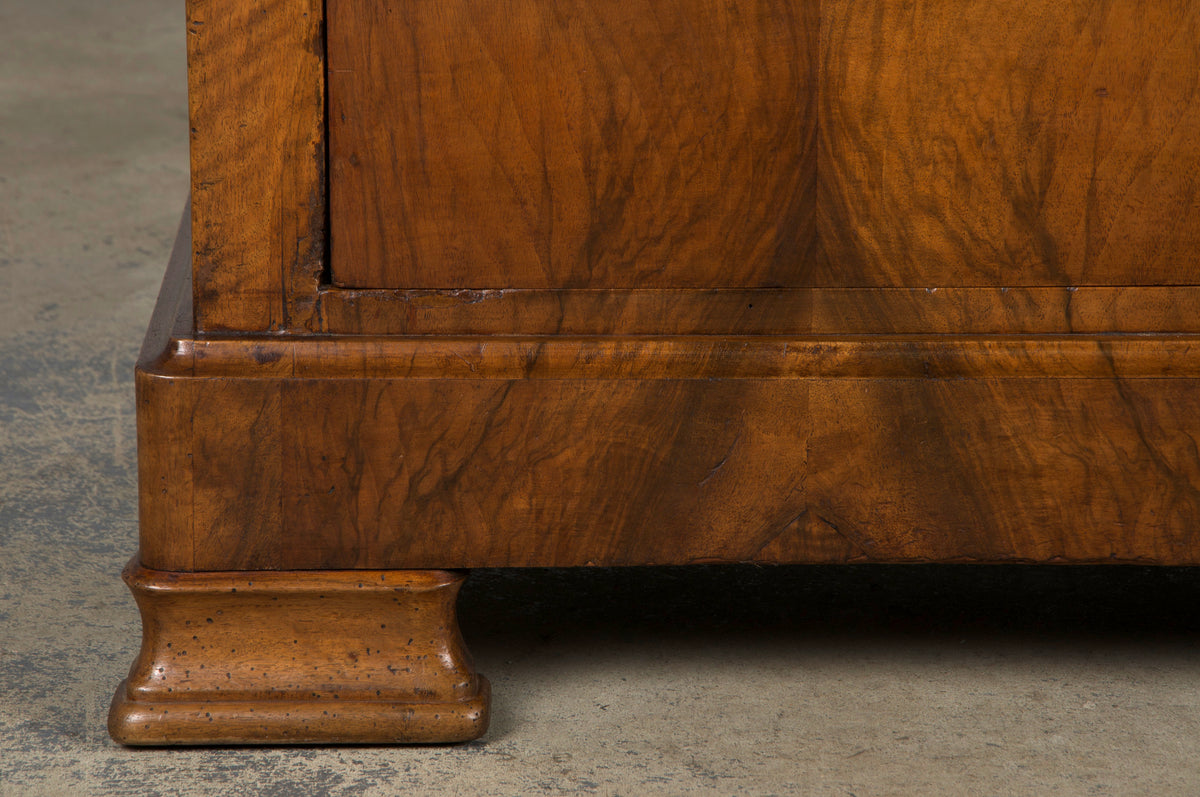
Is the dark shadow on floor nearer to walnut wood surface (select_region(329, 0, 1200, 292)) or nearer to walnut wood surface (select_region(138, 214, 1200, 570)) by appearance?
walnut wood surface (select_region(138, 214, 1200, 570))

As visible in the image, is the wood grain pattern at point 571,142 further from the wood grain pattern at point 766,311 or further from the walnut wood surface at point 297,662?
the walnut wood surface at point 297,662

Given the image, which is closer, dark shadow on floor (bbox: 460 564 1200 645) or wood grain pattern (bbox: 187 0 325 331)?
wood grain pattern (bbox: 187 0 325 331)

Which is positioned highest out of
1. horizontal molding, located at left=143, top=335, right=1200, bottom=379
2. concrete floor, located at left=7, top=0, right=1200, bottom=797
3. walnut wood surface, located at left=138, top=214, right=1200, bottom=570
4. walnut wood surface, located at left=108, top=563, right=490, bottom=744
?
horizontal molding, located at left=143, top=335, right=1200, bottom=379

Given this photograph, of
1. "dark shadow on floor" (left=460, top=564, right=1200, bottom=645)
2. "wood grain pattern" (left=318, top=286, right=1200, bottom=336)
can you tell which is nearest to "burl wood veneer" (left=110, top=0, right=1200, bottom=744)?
"wood grain pattern" (left=318, top=286, right=1200, bottom=336)

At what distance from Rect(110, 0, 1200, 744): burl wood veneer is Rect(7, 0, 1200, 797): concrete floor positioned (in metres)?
0.05

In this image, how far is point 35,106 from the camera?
9.27ft

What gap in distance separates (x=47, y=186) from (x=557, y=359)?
1.88m

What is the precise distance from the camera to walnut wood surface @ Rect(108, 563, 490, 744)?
852mm

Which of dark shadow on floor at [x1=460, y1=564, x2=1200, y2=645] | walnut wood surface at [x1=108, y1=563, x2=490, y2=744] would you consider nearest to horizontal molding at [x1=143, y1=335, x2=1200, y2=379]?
walnut wood surface at [x1=108, y1=563, x2=490, y2=744]

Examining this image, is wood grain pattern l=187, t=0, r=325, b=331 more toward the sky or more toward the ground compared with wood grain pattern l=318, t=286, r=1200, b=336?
more toward the sky

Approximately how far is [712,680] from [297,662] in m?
0.30

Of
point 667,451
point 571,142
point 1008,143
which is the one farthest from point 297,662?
point 1008,143

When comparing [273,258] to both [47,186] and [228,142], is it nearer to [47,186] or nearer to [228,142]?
[228,142]

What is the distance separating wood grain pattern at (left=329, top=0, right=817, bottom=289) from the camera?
0.85 m
